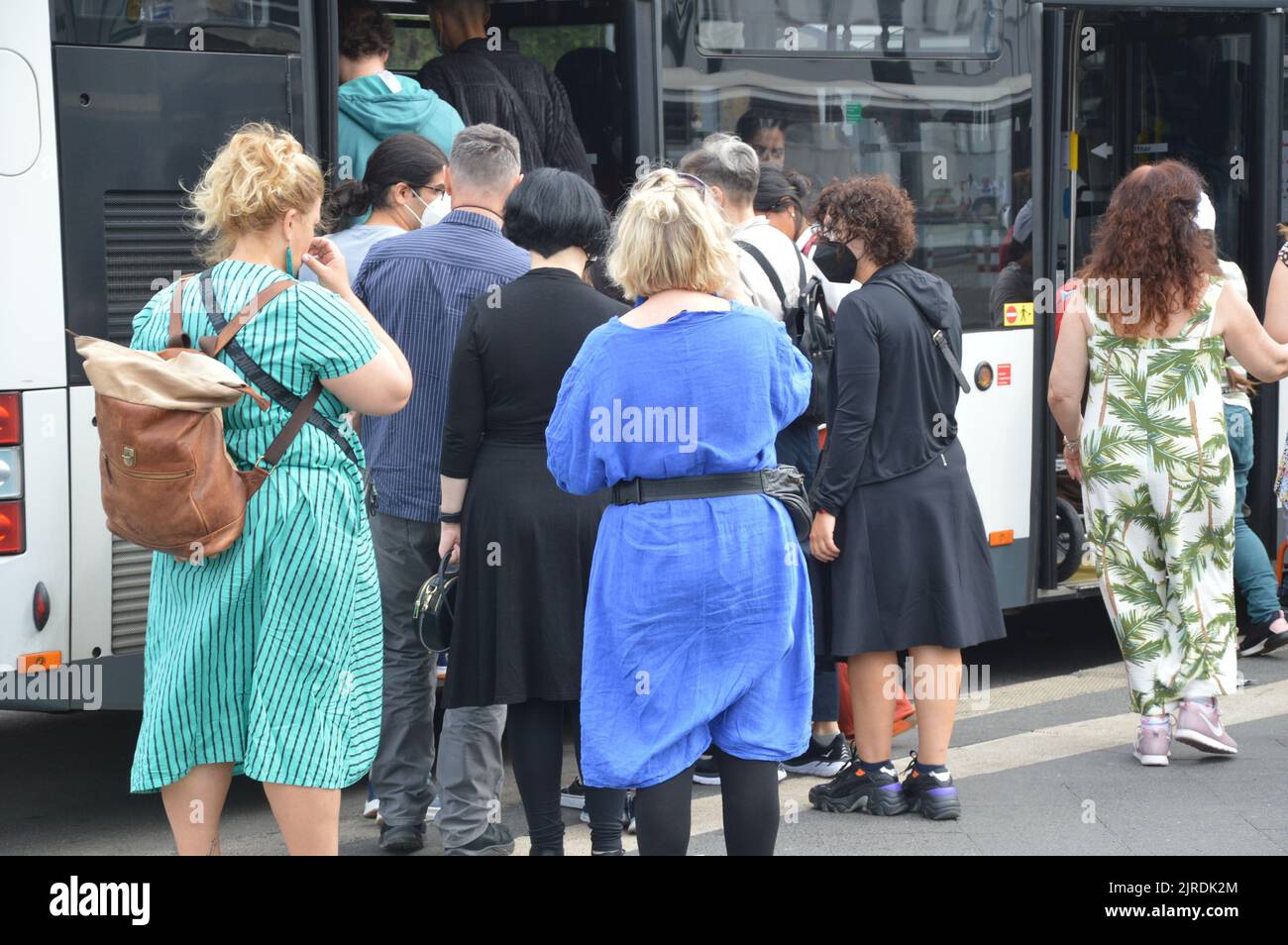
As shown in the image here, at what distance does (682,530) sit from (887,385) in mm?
1654

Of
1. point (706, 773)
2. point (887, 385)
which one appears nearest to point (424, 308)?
point (887, 385)

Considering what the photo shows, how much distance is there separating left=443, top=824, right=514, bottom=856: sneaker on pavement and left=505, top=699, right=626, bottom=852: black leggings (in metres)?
0.42

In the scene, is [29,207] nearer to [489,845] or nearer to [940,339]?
[489,845]

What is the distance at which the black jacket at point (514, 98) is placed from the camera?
611 centimetres

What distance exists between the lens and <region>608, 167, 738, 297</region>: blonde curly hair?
372 cm

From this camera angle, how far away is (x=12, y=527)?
4.68 meters

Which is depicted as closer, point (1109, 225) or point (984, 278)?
point (1109, 225)

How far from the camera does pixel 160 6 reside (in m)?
4.89

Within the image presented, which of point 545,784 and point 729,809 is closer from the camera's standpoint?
point 729,809

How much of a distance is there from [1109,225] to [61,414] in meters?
3.32

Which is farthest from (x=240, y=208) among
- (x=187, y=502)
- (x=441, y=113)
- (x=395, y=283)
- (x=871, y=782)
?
(x=871, y=782)

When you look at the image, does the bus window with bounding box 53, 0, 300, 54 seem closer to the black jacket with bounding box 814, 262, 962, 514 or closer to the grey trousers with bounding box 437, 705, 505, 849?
the black jacket with bounding box 814, 262, 962, 514

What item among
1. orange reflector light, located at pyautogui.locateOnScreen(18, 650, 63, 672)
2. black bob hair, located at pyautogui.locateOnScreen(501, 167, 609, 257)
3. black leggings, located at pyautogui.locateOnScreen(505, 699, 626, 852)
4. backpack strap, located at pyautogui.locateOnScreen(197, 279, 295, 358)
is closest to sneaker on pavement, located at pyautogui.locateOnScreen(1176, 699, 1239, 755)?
black leggings, located at pyautogui.locateOnScreen(505, 699, 626, 852)

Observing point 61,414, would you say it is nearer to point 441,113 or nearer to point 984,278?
point 441,113
